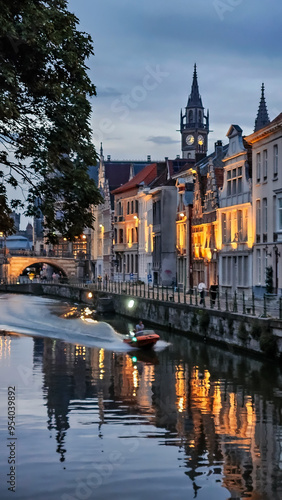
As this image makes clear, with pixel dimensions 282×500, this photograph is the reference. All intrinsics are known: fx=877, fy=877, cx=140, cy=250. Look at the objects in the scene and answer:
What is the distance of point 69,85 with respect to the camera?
2073 cm

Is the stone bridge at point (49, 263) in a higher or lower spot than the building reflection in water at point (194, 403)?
higher

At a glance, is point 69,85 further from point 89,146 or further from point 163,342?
point 163,342

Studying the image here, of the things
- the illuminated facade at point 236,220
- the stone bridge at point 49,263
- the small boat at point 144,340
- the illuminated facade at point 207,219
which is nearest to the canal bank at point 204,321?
the small boat at point 144,340

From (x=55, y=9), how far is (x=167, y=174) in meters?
64.8

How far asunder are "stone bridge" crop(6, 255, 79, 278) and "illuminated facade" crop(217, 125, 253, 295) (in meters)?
78.4

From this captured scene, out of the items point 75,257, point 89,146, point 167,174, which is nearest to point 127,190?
point 167,174

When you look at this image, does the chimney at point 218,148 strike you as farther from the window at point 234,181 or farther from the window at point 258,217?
the window at point 258,217

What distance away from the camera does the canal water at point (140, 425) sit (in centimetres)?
1844

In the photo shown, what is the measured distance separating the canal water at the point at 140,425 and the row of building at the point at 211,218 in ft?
25.1

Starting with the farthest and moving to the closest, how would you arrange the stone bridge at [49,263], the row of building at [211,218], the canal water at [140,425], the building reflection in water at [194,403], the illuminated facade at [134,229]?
1. the stone bridge at [49,263]
2. the illuminated facade at [134,229]
3. the row of building at [211,218]
4. the building reflection in water at [194,403]
5. the canal water at [140,425]

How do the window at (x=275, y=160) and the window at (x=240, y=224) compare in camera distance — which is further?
the window at (x=240, y=224)

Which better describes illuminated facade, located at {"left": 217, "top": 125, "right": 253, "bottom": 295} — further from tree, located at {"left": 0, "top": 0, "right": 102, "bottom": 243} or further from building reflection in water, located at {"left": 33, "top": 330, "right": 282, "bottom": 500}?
tree, located at {"left": 0, "top": 0, "right": 102, "bottom": 243}

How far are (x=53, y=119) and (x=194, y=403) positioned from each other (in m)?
12.5

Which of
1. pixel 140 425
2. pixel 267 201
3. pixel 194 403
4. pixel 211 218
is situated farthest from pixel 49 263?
pixel 140 425
